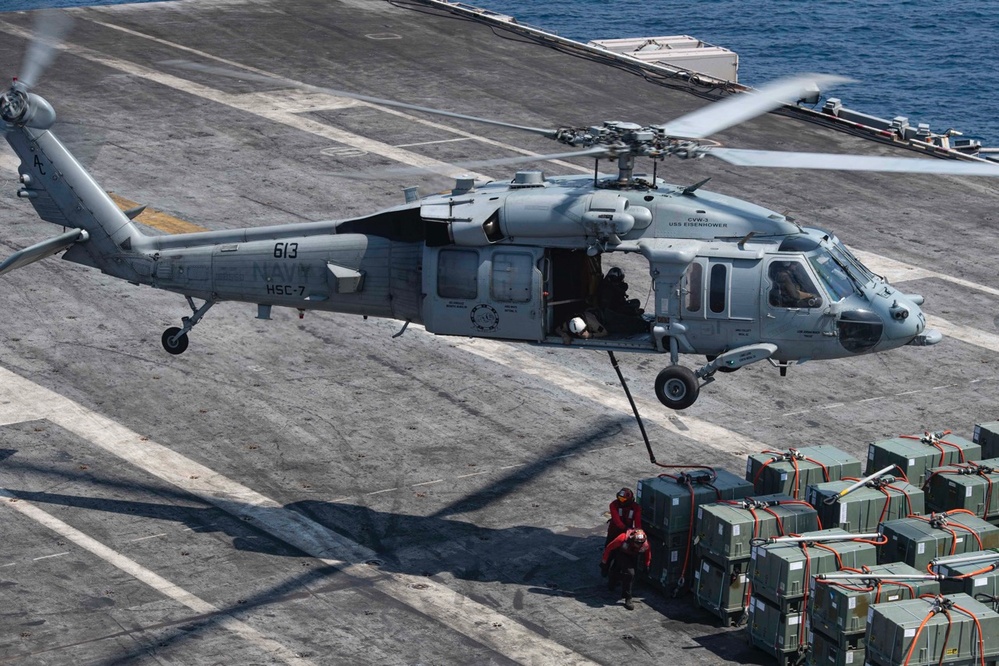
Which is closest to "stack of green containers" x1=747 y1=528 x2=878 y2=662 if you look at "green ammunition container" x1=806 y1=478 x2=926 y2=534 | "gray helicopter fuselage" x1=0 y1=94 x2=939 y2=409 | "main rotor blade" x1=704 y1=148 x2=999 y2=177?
"green ammunition container" x1=806 y1=478 x2=926 y2=534

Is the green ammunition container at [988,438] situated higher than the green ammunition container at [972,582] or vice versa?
the green ammunition container at [988,438]

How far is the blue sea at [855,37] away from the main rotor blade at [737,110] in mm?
52742

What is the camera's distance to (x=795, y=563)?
2152 centimetres

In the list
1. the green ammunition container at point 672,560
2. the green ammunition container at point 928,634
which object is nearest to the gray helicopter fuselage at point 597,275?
the green ammunition container at point 672,560

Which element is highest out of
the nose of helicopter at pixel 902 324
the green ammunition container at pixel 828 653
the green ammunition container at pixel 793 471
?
the nose of helicopter at pixel 902 324

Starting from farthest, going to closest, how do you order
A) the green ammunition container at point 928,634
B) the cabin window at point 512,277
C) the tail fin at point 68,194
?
the tail fin at point 68,194, the cabin window at point 512,277, the green ammunition container at point 928,634

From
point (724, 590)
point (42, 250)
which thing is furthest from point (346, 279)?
point (724, 590)

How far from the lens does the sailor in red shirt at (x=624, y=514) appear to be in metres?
23.5

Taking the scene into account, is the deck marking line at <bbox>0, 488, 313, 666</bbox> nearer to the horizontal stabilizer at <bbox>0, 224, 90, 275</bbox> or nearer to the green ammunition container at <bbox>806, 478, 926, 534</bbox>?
the horizontal stabilizer at <bbox>0, 224, 90, 275</bbox>

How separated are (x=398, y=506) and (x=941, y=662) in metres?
10.6

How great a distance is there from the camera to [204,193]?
134 feet

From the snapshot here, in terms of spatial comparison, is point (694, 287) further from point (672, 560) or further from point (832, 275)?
point (672, 560)

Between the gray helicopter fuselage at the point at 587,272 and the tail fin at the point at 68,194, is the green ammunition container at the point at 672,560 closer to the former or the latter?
the gray helicopter fuselage at the point at 587,272

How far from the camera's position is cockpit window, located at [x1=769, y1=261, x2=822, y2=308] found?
930 inches
